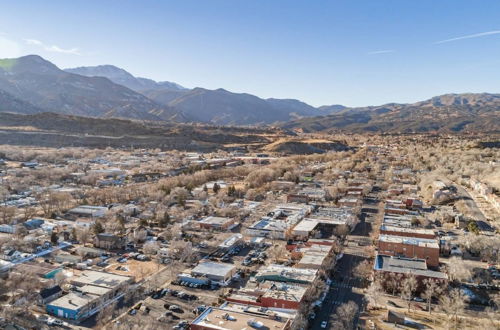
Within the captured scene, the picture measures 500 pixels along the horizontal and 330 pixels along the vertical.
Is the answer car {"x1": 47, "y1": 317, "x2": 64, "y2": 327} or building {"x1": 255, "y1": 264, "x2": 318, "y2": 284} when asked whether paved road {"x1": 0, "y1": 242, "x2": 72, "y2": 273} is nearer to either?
car {"x1": 47, "y1": 317, "x2": 64, "y2": 327}

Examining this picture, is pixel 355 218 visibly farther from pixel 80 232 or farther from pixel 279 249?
pixel 80 232

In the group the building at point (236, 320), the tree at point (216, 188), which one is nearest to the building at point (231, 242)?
the building at point (236, 320)

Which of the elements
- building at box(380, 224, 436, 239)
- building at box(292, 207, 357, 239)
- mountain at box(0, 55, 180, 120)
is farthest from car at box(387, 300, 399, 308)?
mountain at box(0, 55, 180, 120)

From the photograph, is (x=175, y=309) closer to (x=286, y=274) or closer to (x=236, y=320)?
(x=236, y=320)

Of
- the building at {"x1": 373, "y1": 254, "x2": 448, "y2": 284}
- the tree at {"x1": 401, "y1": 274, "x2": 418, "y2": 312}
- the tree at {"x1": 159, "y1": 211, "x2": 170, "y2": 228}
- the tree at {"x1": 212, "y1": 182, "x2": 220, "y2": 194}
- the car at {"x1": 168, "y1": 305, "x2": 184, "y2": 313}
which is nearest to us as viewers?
the car at {"x1": 168, "y1": 305, "x2": 184, "y2": 313}

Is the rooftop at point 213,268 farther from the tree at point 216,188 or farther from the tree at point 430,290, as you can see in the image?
the tree at point 216,188

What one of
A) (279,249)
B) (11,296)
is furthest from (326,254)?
(11,296)

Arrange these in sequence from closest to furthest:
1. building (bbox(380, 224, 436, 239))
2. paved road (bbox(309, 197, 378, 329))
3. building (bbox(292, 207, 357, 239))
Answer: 1. paved road (bbox(309, 197, 378, 329))
2. building (bbox(380, 224, 436, 239))
3. building (bbox(292, 207, 357, 239))
